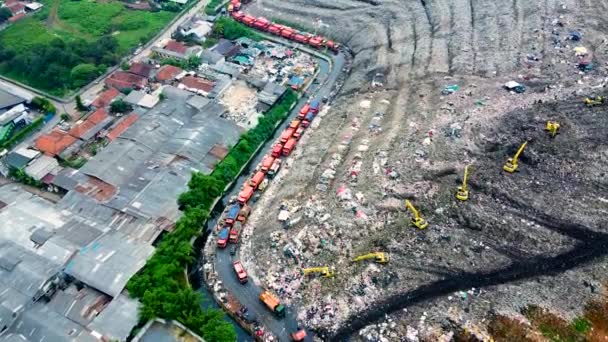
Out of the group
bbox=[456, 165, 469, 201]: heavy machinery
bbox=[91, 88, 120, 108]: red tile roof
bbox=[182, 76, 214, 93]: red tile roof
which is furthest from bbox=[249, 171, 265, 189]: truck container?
bbox=[91, 88, 120, 108]: red tile roof

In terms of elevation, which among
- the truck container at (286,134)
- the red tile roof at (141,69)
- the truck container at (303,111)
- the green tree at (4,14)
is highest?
the green tree at (4,14)

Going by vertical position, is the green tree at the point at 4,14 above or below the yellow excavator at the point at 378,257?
above

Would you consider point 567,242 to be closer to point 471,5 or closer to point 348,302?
point 348,302

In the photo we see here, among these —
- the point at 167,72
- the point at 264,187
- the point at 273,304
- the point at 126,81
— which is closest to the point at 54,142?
the point at 126,81

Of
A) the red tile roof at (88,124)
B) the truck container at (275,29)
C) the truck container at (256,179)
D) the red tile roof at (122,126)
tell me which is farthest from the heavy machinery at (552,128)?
the red tile roof at (88,124)

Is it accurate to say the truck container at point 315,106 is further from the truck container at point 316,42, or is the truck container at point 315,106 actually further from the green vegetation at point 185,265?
the truck container at point 316,42

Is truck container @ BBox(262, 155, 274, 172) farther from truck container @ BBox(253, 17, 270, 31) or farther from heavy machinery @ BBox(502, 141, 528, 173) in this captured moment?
truck container @ BBox(253, 17, 270, 31)
